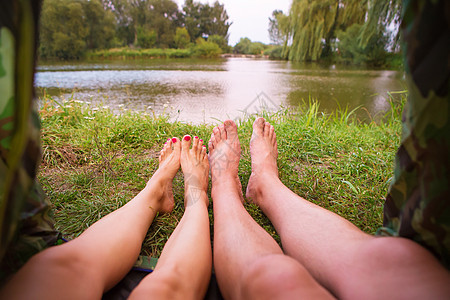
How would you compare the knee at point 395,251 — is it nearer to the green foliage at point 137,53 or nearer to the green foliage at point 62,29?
the green foliage at point 62,29

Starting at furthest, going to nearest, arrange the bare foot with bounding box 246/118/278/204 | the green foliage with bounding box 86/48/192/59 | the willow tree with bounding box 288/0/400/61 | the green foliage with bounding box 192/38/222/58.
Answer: the green foliage with bounding box 192/38/222/58, the green foliage with bounding box 86/48/192/59, the willow tree with bounding box 288/0/400/61, the bare foot with bounding box 246/118/278/204

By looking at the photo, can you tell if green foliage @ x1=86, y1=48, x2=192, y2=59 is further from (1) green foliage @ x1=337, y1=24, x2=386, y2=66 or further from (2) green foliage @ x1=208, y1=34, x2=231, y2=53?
(1) green foliage @ x1=337, y1=24, x2=386, y2=66

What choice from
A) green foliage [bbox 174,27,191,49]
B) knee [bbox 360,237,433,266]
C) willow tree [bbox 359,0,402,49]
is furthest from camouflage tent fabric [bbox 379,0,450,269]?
green foliage [bbox 174,27,191,49]

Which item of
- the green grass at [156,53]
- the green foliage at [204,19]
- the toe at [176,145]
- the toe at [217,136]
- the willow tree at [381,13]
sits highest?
the green foliage at [204,19]

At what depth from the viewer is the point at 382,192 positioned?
123 centimetres

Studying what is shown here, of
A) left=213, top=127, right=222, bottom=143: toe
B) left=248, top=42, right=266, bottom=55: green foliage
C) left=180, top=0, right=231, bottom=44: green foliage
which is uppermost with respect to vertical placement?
left=180, top=0, right=231, bottom=44: green foliage

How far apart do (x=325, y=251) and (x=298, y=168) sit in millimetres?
972

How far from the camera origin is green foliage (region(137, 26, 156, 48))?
736 inches

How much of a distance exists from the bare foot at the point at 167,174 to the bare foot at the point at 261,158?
1.40ft

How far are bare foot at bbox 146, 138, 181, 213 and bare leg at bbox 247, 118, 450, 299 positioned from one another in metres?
0.51

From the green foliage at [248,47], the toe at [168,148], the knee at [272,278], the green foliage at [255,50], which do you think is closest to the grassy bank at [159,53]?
the green foliage at [255,50]

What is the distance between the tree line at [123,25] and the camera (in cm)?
1387

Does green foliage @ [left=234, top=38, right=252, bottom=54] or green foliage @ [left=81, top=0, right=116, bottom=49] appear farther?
green foliage @ [left=234, top=38, right=252, bottom=54]

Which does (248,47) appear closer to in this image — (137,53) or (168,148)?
(137,53)
